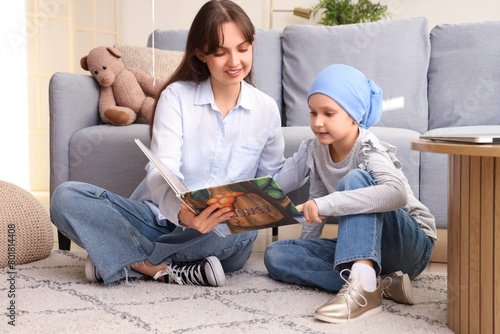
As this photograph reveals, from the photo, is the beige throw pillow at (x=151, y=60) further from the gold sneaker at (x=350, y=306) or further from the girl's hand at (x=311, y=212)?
the gold sneaker at (x=350, y=306)

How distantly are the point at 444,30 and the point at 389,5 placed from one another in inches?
79.6

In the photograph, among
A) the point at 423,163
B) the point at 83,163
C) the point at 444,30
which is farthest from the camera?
the point at 444,30

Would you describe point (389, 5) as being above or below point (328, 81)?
above

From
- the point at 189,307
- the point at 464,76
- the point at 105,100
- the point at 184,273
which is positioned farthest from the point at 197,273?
the point at 464,76

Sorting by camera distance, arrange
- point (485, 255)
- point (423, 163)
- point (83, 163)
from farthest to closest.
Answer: point (83, 163) → point (423, 163) → point (485, 255)

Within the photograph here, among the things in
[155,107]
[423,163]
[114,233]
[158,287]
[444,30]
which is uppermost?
[444,30]

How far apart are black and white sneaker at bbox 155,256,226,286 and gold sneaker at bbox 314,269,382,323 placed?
36cm

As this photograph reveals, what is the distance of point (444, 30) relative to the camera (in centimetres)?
239

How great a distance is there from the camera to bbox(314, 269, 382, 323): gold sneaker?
1099 mm

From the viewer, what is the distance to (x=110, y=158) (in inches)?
81.4

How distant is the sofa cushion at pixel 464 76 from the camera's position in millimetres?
2242

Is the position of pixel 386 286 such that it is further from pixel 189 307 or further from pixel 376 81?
pixel 376 81

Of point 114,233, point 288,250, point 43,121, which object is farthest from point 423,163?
point 43,121

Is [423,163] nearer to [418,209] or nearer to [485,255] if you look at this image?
[418,209]
